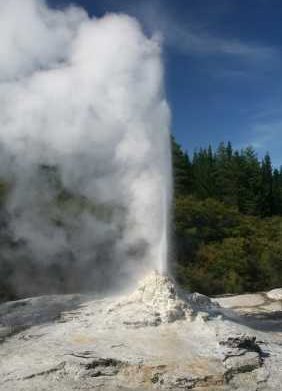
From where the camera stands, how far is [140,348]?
16.5ft

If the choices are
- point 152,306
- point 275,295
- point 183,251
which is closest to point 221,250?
point 183,251

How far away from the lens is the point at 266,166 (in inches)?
1447

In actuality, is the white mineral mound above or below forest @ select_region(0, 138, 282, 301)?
below

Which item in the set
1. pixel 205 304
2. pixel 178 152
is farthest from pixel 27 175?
pixel 178 152

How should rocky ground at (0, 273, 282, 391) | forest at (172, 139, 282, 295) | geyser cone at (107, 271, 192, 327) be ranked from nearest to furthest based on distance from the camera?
rocky ground at (0, 273, 282, 391) → geyser cone at (107, 271, 192, 327) → forest at (172, 139, 282, 295)

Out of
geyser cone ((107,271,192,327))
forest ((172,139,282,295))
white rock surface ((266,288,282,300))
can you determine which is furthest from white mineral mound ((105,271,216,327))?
forest ((172,139,282,295))

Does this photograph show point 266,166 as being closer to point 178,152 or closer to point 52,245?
point 178,152

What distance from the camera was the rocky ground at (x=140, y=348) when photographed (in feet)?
15.1

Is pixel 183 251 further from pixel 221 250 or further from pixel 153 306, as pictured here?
pixel 153 306

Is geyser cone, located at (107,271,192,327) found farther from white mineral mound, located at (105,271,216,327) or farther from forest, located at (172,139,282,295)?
forest, located at (172,139,282,295)

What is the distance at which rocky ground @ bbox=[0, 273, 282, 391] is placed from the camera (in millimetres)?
4602

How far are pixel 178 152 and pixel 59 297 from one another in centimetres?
1610

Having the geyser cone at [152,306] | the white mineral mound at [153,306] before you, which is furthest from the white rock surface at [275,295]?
the geyser cone at [152,306]

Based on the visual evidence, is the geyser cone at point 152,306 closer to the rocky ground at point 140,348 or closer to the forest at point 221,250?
the rocky ground at point 140,348
